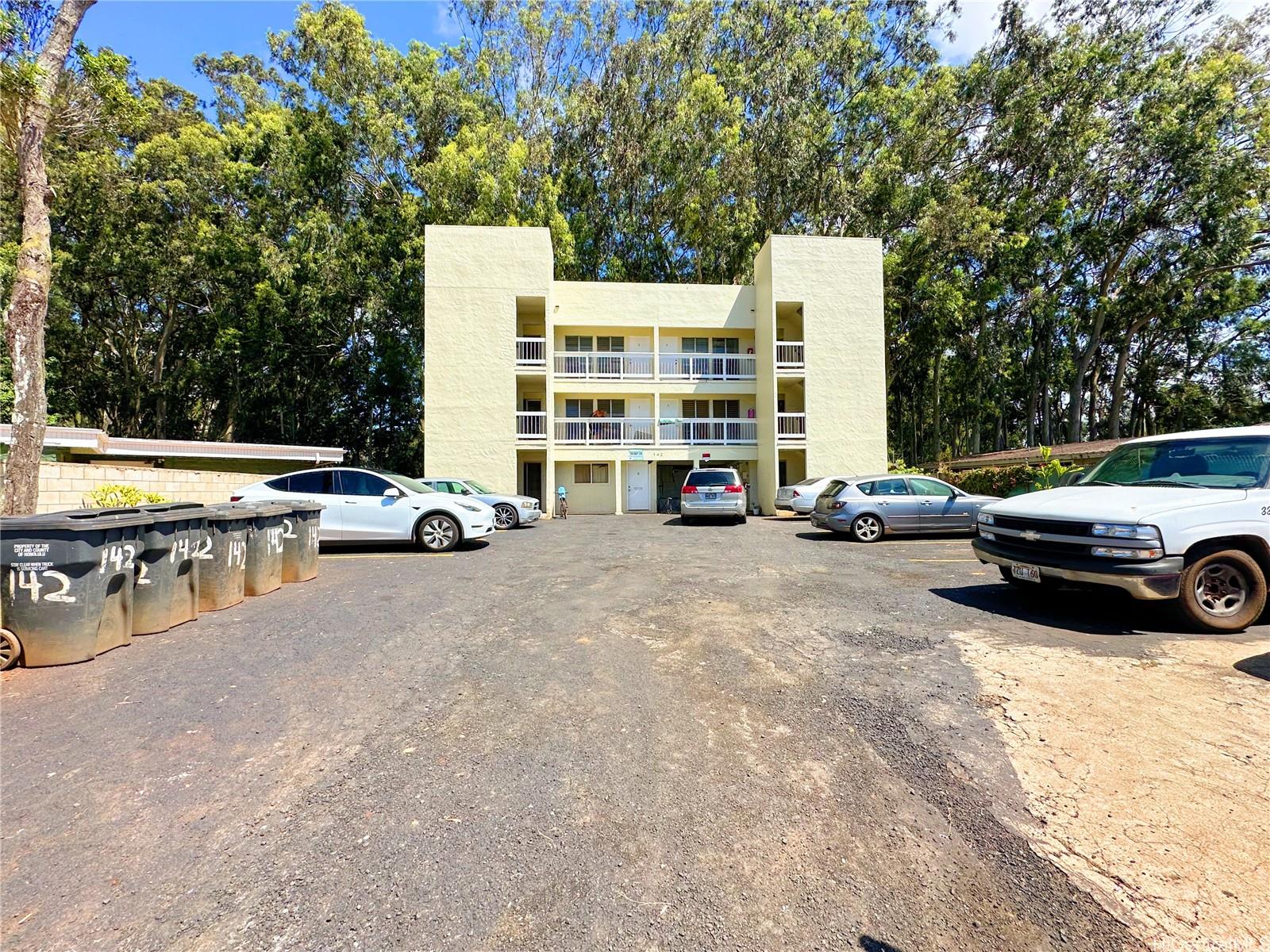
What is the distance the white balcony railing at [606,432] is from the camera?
21.9 metres

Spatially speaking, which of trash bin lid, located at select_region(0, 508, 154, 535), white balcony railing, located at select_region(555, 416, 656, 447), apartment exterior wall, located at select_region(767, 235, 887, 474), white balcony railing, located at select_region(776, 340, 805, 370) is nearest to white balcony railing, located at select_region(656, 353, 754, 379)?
white balcony railing, located at select_region(776, 340, 805, 370)

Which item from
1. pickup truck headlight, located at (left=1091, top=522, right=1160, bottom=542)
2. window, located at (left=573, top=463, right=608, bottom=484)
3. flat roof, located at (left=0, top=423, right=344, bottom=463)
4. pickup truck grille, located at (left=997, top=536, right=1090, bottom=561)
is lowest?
pickup truck grille, located at (left=997, top=536, right=1090, bottom=561)

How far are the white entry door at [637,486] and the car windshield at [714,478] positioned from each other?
292 inches

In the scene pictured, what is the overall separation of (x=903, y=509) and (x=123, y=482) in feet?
55.7

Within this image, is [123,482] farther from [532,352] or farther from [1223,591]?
[1223,591]

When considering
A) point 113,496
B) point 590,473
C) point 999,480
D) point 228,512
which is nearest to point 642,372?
point 590,473

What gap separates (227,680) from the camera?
4.09 meters

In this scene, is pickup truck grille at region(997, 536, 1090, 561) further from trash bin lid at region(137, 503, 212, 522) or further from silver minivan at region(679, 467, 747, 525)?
silver minivan at region(679, 467, 747, 525)

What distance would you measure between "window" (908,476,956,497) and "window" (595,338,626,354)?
566 inches

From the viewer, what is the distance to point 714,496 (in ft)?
50.6

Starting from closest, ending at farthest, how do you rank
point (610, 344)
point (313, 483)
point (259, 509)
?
point (259, 509)
point (313, 483)
point (610, 344)

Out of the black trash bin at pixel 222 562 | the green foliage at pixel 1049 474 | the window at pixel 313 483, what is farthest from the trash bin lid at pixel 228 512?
the green foliage at pixel 1049 474

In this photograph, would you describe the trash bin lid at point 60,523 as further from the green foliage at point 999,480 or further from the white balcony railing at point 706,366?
the white balcony railing at point 706,366

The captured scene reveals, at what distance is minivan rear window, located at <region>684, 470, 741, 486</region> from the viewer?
51.2 ft
